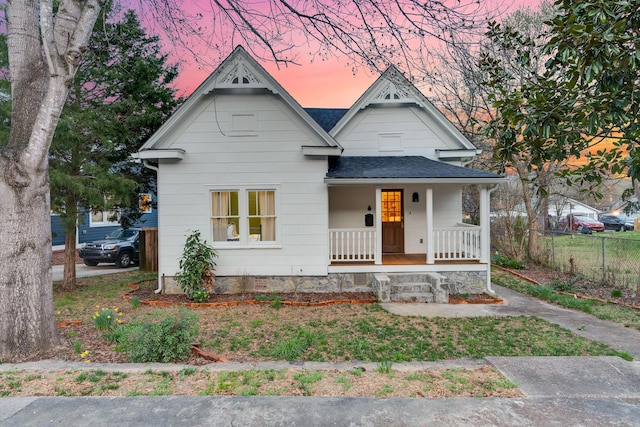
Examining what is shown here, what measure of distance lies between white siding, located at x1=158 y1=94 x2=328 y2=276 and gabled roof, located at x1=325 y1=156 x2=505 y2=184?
807 mm

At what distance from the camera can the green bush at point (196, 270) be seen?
8.48m

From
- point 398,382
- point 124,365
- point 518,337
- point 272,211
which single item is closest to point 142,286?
point 272,211

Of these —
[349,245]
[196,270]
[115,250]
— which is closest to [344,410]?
[196,270]

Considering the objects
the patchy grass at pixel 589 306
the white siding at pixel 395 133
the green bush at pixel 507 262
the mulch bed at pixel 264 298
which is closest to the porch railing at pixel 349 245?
the mulch bed at pixel 264 298

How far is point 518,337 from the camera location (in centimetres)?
587

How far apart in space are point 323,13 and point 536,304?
310 inches

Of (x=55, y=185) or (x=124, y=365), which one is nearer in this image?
(x=124, y=365)

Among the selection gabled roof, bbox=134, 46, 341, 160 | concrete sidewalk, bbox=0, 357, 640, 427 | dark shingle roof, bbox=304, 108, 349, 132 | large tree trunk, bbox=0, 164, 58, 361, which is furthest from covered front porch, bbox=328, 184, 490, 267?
large tree trunk, bbox=0, 164, 58, 361

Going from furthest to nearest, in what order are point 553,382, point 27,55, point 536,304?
point 536,304 → point 27,55 → point 553,382

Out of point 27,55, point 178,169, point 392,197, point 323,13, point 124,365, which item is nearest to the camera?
point 124,365

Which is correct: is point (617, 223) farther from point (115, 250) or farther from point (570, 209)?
point (115, 250)

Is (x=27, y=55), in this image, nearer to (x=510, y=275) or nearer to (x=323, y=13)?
(x=323, y=13)

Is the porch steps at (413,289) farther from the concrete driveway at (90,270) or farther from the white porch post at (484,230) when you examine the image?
the concrete driveway at (90,270)

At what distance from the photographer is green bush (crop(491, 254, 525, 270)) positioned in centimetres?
1301
